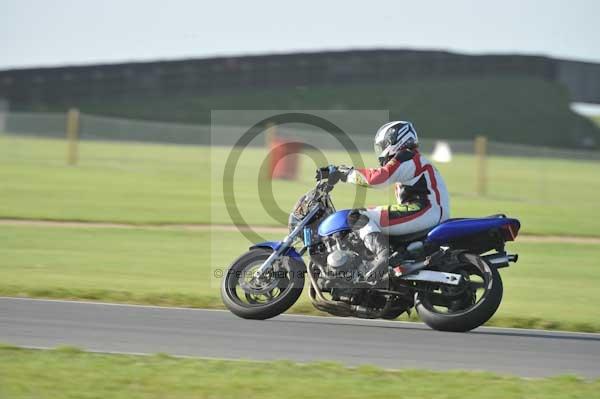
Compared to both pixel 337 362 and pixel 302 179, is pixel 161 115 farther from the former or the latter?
pixel 337 362

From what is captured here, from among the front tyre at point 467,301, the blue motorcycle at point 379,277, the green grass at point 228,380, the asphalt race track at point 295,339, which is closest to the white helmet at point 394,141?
the blue motorcycle at point 379,277

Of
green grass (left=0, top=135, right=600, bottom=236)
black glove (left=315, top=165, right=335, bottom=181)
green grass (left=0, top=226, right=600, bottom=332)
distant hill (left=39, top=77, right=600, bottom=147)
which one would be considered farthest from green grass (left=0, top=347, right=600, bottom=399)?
distant hill (left=39, top=77, right=600, bottom=147)

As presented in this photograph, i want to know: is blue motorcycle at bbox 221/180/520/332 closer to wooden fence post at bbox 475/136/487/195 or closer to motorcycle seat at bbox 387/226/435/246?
motorcycle seat at bbox 387/226/435/246

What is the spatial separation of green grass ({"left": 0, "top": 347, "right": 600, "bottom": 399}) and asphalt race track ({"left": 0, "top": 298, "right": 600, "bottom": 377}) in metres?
0.43

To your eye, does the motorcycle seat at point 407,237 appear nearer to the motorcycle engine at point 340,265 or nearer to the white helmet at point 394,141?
the motorcycle engine at point 340,265

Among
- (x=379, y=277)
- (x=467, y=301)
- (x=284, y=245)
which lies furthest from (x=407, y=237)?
(x=284, y=245)

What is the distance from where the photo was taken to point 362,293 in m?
9.55

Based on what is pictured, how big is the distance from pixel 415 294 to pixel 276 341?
4.97ft

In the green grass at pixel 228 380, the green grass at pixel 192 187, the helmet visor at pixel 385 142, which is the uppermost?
the green grass at pixel 192 187

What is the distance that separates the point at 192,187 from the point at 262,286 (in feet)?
62.3

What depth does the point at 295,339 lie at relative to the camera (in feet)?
29.2

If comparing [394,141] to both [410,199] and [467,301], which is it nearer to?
[410,199]

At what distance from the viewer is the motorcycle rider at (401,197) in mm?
9461

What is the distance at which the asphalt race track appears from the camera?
26.8 feet
